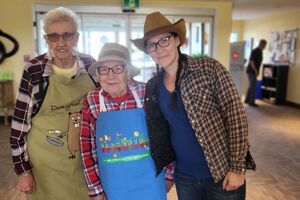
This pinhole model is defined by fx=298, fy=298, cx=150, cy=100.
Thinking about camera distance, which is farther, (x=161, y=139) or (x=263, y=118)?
(x=263, y=118)

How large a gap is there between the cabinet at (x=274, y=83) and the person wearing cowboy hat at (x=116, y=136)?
7095 mm

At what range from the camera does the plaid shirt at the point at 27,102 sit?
1.40 meters

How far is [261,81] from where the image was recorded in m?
8.40

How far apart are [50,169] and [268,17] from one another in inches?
345

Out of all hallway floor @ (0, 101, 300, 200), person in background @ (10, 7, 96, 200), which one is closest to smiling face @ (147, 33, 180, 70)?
person in background @ (10, 7, 96, 200)

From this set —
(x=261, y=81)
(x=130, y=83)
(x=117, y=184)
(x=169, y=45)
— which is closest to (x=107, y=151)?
(x=117, y=184)

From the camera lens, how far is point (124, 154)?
1.33m

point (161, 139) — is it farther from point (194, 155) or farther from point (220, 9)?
point (220, 9)

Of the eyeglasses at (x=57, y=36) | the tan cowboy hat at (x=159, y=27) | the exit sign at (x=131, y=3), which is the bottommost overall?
the eyeglasses at (x=57, y=36)

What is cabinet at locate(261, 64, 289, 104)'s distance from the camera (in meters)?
7.61

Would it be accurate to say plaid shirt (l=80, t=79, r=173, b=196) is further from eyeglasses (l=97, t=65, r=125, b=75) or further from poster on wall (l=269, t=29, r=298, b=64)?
poster on wall (l=269, t=29, r=298, b=64)

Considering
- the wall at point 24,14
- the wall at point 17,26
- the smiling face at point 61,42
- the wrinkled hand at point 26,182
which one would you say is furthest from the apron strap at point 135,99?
the wall at point 17,26

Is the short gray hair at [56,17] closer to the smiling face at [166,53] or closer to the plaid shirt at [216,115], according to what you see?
the smiling face at [166,53]

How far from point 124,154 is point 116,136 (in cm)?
9
